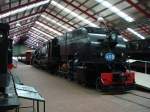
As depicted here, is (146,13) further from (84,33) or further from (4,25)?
(4,25)

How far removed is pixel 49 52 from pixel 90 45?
10375 millimetres

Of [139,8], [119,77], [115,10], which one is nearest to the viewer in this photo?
[119,77]

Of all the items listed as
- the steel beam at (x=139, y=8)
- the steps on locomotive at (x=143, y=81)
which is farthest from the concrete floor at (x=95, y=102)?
the steel beam at (x=139, y=8)

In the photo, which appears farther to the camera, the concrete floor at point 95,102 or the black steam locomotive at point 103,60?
the black steam locomotive at point 103,60

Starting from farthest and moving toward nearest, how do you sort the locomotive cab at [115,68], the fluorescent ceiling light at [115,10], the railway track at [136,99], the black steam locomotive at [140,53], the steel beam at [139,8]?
the fluorescent ceiling light at [115,10]
the steel beam at [139,8]
the black steam locomotive at [140,53]
the locomotive cab at [115,68]
the railway track at [136,99]

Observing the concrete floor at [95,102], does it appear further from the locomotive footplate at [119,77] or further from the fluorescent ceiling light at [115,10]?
the fluorescent ceiling light at [115,10]

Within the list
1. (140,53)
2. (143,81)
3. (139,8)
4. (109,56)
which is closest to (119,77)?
(109,56)

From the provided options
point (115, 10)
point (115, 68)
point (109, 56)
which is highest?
point (115, 10)

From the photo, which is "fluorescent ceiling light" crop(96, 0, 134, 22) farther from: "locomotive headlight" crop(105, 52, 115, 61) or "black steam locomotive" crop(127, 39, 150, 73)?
"locomotive headlight" crop(105, 52, 115, 61)

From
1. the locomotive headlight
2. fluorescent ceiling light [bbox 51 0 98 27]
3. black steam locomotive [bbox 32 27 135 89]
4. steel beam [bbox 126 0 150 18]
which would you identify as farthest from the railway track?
fluorescent ceiling light [bbox 51 0 98 27]

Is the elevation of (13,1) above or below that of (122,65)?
above

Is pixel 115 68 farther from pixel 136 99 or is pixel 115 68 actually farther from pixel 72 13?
pixel 72 13

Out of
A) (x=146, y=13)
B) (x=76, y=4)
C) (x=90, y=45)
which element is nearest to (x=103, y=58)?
(x=90, y=45)

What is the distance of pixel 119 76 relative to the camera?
36.7 ft
